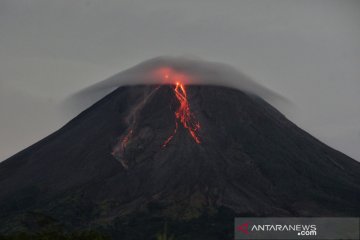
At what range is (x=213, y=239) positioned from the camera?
166 metres

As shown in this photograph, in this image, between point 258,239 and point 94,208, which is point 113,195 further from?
point 258,239

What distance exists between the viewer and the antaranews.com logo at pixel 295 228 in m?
154

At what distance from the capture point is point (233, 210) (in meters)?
181

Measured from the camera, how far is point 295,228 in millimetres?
154500

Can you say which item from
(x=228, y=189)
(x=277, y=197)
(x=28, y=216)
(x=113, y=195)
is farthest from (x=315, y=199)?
(x=28, y=216)

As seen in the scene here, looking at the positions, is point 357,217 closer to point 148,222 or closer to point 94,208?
point 148,222

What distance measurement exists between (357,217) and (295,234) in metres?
25.1

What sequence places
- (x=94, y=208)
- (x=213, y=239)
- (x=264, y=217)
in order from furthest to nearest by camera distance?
(x=94, y=208) → (x=264, y=217) → (x=213, y=239)

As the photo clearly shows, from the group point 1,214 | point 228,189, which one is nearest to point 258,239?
point 228,189

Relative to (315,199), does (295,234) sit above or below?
below

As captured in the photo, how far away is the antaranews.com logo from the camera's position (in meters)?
154

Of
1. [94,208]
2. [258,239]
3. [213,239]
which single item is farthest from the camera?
[94,208]

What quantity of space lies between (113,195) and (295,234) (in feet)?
176

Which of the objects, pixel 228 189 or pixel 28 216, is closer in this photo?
pixel 28 216
